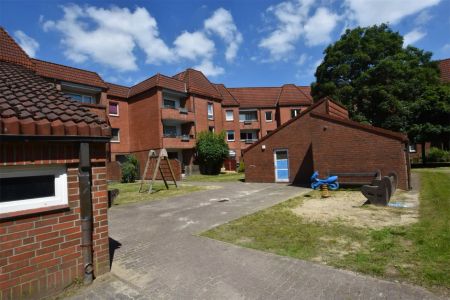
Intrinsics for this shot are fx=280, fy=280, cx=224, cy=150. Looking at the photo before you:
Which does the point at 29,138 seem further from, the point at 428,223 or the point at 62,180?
the point at 428,223

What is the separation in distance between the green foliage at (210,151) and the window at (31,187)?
25.0 m

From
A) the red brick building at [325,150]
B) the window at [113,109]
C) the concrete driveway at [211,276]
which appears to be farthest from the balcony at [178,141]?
the concrete driveway at [211,276]

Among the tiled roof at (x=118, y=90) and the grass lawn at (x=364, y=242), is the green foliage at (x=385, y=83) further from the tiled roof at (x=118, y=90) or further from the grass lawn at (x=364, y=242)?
the tiled roof at (x=118, y=90)

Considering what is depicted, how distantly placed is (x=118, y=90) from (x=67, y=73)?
22.8 feet

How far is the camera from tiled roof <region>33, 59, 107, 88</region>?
75.0 feet

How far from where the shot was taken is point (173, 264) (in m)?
5.20

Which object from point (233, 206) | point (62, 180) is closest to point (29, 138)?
point (62, 180)

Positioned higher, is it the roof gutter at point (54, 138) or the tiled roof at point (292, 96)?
the tiled roof at point (292, 96)

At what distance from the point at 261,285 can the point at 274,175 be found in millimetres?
15806

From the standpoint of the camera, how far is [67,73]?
24281mm

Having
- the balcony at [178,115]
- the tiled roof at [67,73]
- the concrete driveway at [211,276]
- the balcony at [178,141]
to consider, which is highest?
the tiled roof at [67,73]

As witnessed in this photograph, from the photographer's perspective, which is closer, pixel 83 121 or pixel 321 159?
pixel 83 121

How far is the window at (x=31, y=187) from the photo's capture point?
3.77m

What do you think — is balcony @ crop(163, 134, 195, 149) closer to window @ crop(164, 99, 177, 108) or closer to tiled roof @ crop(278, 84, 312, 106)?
window @ crop(164, 99, 177, 108)
